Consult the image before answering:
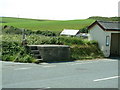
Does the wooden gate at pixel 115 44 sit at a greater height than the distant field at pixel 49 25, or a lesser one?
lesser

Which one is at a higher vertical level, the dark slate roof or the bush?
the dark slate roof

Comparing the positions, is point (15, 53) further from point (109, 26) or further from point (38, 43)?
point (109, 26)

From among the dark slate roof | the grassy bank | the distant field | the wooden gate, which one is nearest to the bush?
the grassy bank

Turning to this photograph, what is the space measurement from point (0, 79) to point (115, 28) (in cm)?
1505

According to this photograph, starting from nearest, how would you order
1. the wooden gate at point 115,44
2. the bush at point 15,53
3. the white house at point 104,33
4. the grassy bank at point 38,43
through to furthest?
1. the bush at point 15,53
2. the grassy bank at point 38,43
3. the white house at point 104,33
4. the wooden gate at point 115,44

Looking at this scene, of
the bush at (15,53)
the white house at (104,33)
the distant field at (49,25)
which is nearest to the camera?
the bush at (15,53)

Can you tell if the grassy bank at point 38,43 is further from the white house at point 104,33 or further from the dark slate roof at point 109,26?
the dark slate roof at point 109,26

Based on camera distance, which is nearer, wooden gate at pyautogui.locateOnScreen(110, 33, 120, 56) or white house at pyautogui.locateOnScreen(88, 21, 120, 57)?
white house at pyautogui.locateOnScreen(88, 21, 120, 57)

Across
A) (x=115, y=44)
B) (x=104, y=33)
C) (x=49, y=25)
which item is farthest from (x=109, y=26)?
(x=49, y=25)

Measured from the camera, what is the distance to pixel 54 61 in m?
18.7

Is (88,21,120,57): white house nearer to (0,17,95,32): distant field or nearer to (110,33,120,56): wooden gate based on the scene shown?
(110,33,120,56): wooden gate

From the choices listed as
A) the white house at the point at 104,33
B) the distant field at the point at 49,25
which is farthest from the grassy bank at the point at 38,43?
the distant field at the point at 49,25

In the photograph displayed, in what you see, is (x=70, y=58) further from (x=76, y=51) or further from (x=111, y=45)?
(x=111, y=45)

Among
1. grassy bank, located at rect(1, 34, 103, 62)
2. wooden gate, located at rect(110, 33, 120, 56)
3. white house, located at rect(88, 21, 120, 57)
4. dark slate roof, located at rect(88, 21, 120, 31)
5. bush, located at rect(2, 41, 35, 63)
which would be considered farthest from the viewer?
wooden gate, located at rect(110, 33, 120, 56)
